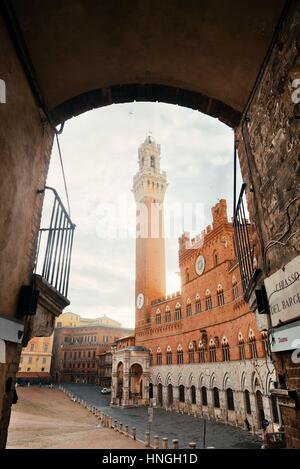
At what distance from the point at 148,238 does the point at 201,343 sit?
1926cm

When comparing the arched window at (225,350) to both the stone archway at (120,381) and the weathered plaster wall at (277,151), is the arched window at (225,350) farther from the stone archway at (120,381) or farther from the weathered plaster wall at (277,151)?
the weathered plaster wall at (277,151)

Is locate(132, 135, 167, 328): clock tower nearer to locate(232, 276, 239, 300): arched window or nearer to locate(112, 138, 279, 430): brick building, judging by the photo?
locate(112, 138, 279, 430): brick building

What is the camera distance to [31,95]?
490 centimetres

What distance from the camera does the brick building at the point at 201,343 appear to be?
20.2 meters

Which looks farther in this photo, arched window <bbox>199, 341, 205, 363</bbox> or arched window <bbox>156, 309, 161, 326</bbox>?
arched window <bbox>156, 309, 161, 326</bbox>

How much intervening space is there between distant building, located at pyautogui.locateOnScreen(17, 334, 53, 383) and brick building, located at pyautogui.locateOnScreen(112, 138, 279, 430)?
2460cm

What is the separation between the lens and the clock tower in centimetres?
4112

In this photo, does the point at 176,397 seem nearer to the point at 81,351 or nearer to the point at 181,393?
the point at 181,393

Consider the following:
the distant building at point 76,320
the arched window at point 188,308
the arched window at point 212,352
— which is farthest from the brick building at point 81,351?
the arched window at point 212,352

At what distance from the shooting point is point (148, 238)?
43719 mm

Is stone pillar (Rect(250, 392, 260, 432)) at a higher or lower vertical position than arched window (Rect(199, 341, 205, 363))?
lower

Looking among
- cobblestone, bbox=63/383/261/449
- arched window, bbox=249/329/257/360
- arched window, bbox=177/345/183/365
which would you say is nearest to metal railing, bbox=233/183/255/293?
cobblestone, bbox=63/383/261/449

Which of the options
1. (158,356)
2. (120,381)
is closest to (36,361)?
(120,381)
